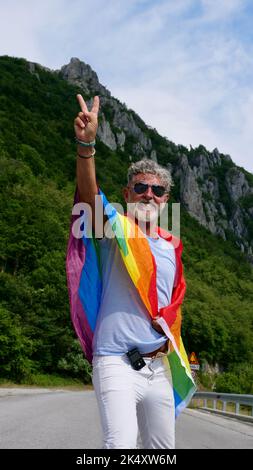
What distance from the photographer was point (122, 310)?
3266 millimetres

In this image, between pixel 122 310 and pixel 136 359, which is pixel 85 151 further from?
pixel 136 359

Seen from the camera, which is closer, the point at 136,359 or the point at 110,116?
the point at 136,359

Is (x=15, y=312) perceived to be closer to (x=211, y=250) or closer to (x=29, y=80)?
(x=211, y=250)

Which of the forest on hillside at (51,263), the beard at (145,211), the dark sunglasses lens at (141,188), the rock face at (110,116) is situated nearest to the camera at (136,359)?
the beard at (145,211)

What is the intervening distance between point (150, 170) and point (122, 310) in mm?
907

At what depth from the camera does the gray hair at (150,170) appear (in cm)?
370

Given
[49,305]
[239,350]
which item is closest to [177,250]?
[49,305]

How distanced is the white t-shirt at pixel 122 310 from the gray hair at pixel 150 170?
18.5 inches

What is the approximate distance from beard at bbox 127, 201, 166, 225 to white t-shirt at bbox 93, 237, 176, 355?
19cm

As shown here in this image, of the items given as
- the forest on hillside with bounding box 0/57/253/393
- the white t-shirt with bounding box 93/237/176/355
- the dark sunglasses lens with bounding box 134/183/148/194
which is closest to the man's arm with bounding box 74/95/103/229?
the white t-shirt with bounding box 93/237/176/355

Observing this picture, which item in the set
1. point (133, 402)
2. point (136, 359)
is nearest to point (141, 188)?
point (136, 359)

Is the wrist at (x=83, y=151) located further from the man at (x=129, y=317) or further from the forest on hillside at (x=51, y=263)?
the forest on hillside at (x=51, y=263)

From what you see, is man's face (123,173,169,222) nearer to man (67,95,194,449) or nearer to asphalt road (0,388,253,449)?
man (67,95,194,449)

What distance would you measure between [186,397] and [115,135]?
139 metres
